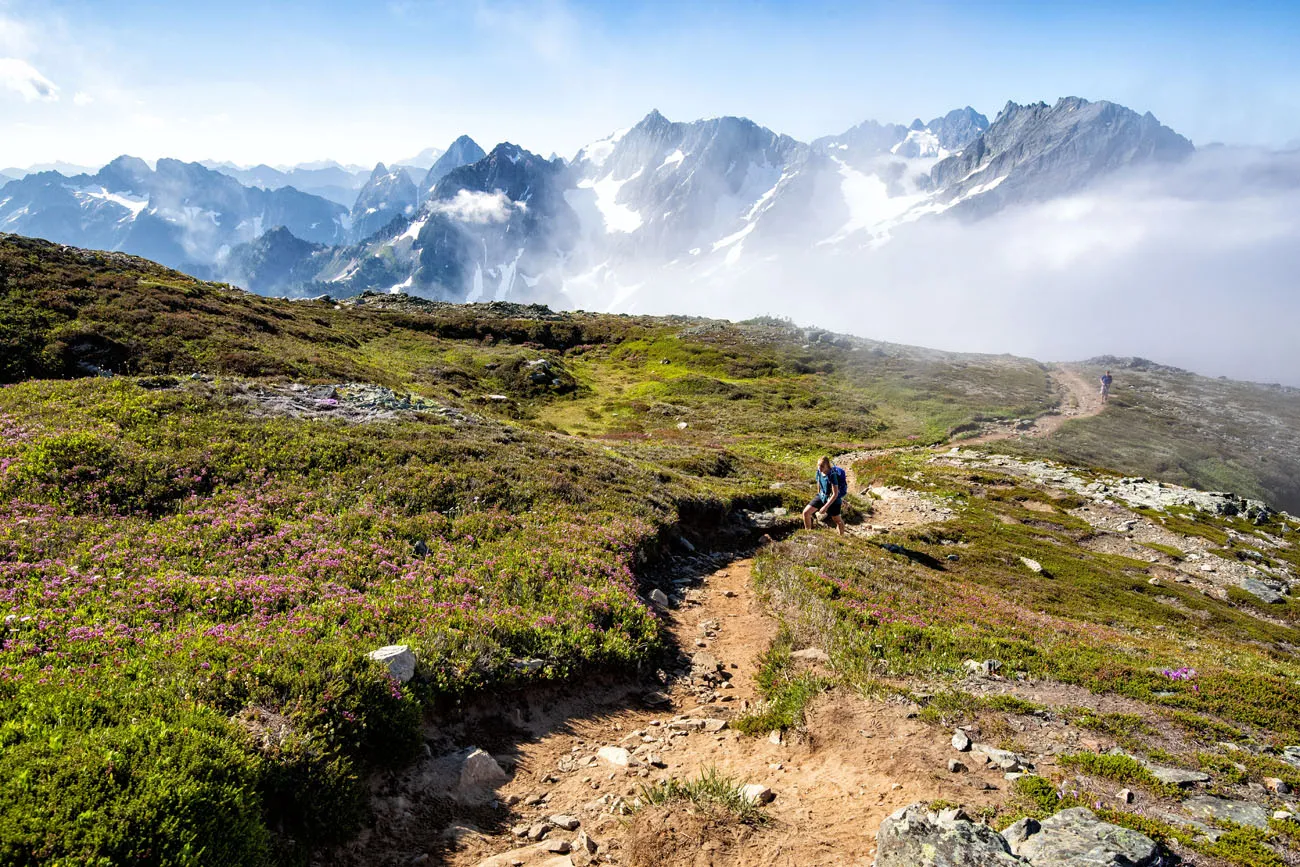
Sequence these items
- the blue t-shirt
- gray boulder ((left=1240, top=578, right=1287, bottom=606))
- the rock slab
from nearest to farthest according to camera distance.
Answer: the rock slab < the blue t-shirt < gray boulder ((left=1240, top=578, right=1287, bottom=606))

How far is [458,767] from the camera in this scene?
27.8 ft

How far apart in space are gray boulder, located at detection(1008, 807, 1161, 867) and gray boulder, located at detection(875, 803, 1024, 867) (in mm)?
411

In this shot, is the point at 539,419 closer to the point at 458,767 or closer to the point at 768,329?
the point at 458,767

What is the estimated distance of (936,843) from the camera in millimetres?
6023

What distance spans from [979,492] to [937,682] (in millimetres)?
29239

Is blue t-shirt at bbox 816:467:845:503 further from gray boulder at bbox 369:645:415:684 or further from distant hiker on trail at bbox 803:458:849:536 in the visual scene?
gray boulder at bbox 369:645:415:684

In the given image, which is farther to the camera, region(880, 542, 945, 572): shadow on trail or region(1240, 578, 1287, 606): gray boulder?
region(1240, 578, 1287, 606): gray boulder

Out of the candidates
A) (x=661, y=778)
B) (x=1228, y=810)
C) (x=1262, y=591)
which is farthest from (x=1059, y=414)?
(x=661, y=778)

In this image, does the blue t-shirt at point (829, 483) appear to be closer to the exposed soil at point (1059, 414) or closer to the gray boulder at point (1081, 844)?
the gray boulder at point (1081, 844)

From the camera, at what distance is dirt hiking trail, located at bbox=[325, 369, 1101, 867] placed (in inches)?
271

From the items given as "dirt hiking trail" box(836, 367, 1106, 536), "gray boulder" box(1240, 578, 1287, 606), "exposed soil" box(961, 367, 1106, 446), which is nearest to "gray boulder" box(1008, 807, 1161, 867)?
"dirt hiking trail" box(836, 367, 1106, 536)

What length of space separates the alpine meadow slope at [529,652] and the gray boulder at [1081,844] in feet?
0.38

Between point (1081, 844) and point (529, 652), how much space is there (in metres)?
8.38

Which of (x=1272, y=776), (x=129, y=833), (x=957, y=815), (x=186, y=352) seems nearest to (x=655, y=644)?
(x=957, y=815)
